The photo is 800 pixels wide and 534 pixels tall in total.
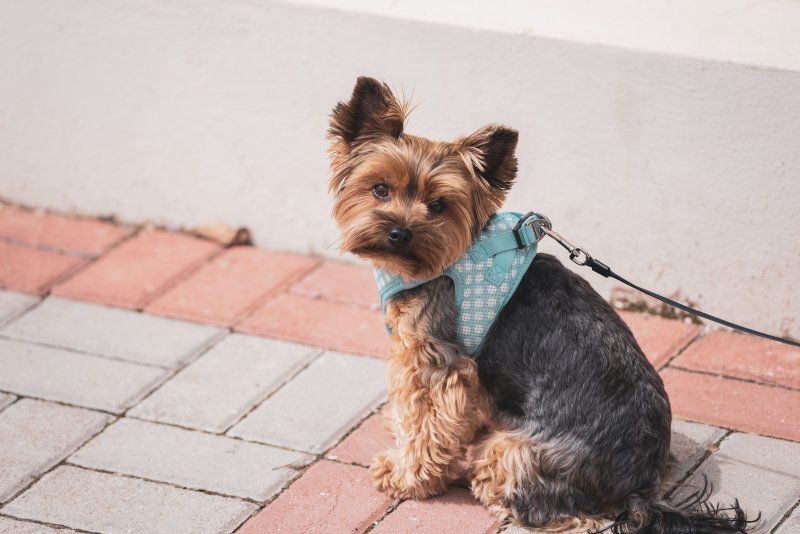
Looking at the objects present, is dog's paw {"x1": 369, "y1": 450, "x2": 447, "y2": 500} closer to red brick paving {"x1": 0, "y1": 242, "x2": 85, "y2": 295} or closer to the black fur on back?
the black fur on back

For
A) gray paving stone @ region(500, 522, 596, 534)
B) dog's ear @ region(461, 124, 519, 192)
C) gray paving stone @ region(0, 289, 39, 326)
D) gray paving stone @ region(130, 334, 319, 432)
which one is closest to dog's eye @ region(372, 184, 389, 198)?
dog's ear @ region(461, 124, 519, 192)

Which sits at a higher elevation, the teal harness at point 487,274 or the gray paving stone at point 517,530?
the teal harness at point 487,274

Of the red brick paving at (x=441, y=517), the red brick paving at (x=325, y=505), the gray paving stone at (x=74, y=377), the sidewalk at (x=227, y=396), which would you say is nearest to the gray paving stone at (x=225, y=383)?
the sidewalk at (x=227, y=396)

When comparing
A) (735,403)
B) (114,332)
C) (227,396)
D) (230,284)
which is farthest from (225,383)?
(735,403)

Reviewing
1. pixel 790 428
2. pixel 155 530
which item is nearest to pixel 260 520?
pixel 155 530

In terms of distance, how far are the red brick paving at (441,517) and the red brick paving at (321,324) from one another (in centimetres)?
115

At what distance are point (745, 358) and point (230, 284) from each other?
252cm

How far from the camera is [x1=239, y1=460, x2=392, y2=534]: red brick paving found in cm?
403

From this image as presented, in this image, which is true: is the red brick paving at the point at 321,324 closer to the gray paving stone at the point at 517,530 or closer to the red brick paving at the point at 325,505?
the red brick paving at the point at 325,505

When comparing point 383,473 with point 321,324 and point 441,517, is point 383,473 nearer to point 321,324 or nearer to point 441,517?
point 441,517

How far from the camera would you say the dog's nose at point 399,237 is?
3.77 meters

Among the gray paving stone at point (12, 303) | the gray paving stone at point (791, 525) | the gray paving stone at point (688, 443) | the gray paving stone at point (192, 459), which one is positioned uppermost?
the gray paving stone at point (688, 443)

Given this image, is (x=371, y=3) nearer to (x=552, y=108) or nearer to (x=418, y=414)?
(x=552, y=108)

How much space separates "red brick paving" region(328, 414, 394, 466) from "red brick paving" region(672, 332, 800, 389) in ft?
4.34
